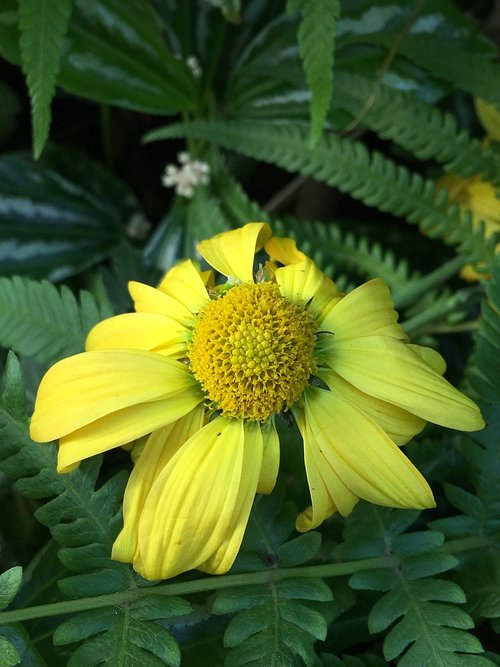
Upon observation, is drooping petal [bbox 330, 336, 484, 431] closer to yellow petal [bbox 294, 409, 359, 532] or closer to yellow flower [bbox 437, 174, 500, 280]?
yellow petal [bbox 294, 409, 359, 532]

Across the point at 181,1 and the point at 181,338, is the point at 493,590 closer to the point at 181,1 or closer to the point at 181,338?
the point at 181,338

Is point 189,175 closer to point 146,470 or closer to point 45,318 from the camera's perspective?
point 45,318

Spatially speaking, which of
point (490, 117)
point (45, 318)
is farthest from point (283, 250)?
point (490, 117)

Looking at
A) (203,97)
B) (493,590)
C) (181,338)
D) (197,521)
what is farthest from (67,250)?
(493,590)

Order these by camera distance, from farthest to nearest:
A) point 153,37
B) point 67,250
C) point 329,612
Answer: point 67,250 < point 153,37 < point 329,612

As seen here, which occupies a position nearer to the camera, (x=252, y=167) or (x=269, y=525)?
(x=269, y=525)

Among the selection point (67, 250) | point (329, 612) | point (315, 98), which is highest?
point (315, 98)

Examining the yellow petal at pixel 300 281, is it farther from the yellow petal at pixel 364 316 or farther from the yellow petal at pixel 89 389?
the yellow petal at pixel 89 389
